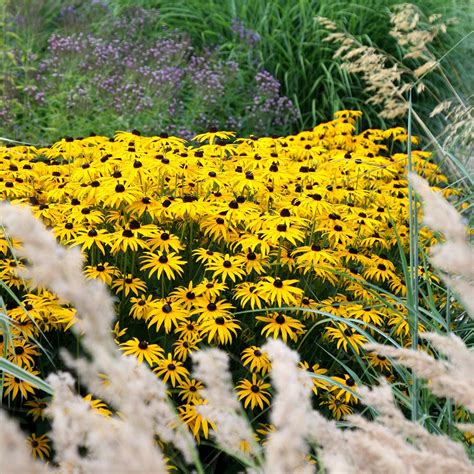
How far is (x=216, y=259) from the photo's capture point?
267 centimetres

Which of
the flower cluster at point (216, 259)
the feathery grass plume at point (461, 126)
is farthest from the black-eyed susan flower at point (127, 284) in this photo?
the feathery grass plume at point (461, 126)

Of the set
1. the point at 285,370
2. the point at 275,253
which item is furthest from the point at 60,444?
the point at 275,253

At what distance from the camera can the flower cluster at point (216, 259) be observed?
2406 millimetres

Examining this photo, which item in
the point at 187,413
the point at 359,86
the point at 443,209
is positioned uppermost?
the point at 443,209

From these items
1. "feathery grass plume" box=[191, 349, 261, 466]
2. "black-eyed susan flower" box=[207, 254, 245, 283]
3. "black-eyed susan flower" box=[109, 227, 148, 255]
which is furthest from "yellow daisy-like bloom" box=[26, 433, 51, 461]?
"feathery grass plume" box=[191, 349, 261, 466]

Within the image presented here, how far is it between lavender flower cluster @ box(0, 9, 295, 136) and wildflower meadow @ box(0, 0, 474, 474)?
0.02m

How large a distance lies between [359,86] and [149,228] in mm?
4163

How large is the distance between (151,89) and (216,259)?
10.4 feet

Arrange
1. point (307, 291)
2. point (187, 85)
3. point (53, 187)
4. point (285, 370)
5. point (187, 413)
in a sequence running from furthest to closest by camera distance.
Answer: point (187, 85) → point (53, 187) → point (307, 291) → point (187, 413) → point (285, 370)

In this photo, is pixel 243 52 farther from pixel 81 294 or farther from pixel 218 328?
pixel 81 294

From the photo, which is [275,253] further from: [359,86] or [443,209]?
[359,86]

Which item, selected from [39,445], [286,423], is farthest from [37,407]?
[286,423]

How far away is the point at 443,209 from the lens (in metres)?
0.88

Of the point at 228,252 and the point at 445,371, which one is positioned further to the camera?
the point at 228,252
